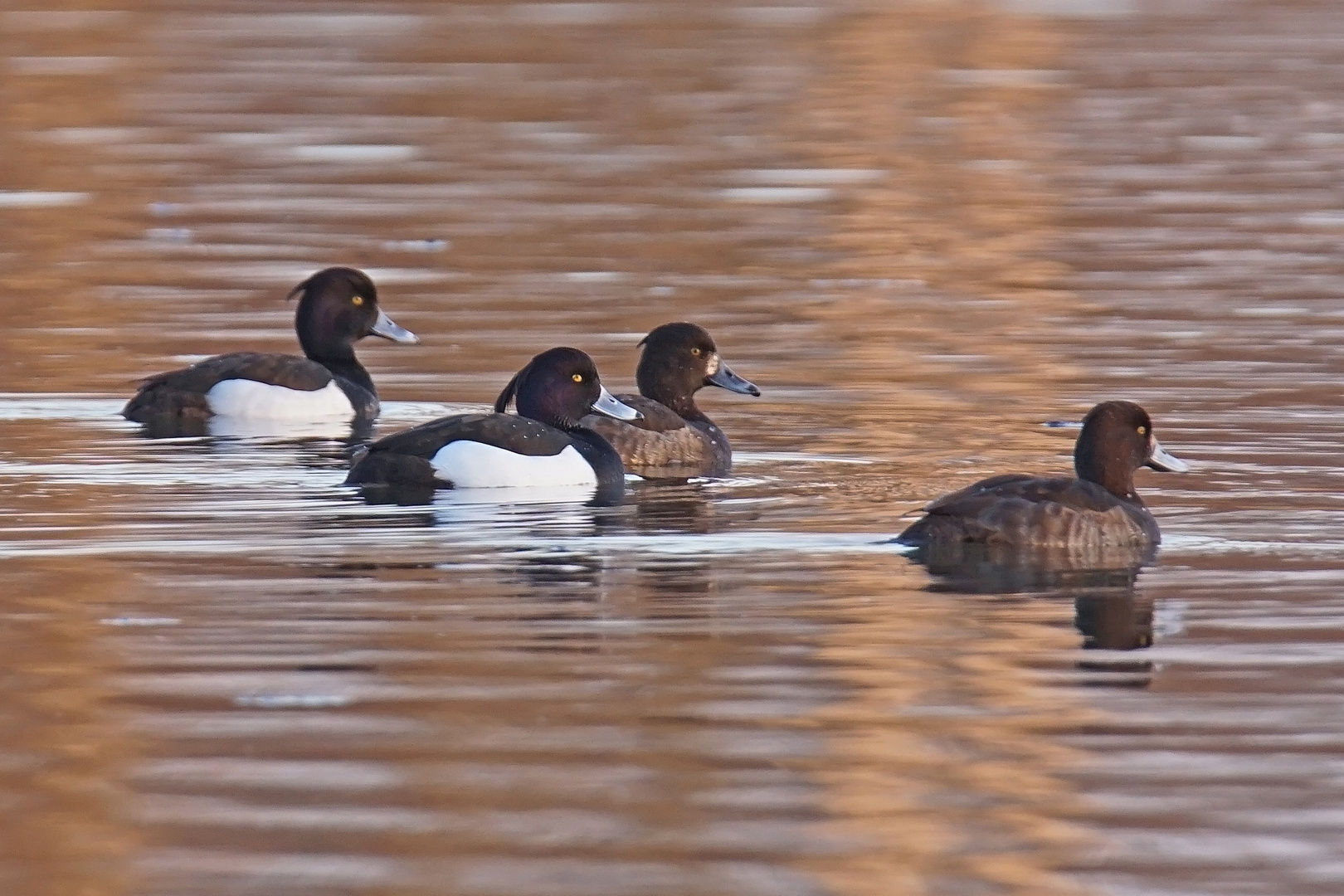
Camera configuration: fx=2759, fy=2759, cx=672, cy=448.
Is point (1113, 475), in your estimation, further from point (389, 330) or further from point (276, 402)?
point (389, 330)

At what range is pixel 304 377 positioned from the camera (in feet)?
42.6

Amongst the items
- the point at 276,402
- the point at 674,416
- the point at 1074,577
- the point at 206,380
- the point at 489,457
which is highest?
the point at 206,380

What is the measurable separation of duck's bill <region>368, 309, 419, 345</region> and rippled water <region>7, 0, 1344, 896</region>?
431 mm

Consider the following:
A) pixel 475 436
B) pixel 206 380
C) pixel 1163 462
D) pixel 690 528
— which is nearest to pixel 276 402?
pixel 206 380

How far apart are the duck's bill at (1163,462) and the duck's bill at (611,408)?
2443 mm

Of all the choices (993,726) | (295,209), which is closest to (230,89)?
(295,209)

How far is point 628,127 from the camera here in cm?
2470

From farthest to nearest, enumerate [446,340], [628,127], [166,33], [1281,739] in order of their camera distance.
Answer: [166,33] < [628,127] < [446,340] < [1281,739]

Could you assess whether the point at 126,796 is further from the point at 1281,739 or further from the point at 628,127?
the point at 628,127

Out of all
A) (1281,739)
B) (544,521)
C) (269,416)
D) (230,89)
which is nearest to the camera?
(1281,739)

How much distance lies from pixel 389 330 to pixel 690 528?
475cm

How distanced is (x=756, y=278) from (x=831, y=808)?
37.0ft

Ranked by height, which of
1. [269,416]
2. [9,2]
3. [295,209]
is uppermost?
[9,2]

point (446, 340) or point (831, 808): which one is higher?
point (446, 340)
